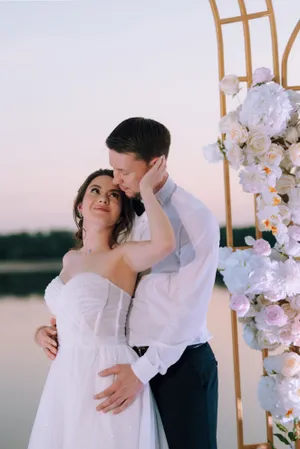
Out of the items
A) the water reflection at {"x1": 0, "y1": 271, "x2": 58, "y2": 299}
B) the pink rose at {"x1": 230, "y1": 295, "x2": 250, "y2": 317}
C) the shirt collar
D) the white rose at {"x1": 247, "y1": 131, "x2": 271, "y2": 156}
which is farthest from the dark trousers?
the water reflection at {"x1": 0, "y1": 271, "x2": 58, "y2": 299}

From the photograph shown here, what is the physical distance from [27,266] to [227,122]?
9.18 feet

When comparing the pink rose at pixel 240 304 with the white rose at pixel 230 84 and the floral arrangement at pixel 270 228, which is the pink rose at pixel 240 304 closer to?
the floral arrangement at pixel 270 228

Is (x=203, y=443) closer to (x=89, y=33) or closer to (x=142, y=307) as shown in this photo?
(x=142, y=307)

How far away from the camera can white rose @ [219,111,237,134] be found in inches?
100

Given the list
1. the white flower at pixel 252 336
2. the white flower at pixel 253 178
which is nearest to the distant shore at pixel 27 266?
the white flower at pixel 252 336

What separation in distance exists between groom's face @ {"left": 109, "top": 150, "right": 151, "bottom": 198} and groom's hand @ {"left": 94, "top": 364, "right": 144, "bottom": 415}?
23.3 inches

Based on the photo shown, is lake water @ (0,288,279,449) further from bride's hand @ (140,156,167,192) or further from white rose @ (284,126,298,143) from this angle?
bride's hand @ (140,156,167,192)

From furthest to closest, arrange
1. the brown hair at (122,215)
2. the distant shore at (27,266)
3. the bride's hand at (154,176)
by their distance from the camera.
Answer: the distant shore at (27,266) < the brown hair at (122,215) < the bride's hand at (154,176)

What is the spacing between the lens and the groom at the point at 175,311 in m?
2.26

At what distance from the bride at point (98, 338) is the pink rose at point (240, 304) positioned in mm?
404

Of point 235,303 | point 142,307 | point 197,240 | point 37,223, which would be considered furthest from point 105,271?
point 37,223

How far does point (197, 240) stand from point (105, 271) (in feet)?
1.06

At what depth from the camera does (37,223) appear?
468 cm

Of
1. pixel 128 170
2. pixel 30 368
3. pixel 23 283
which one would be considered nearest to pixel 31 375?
pixel 30 368
